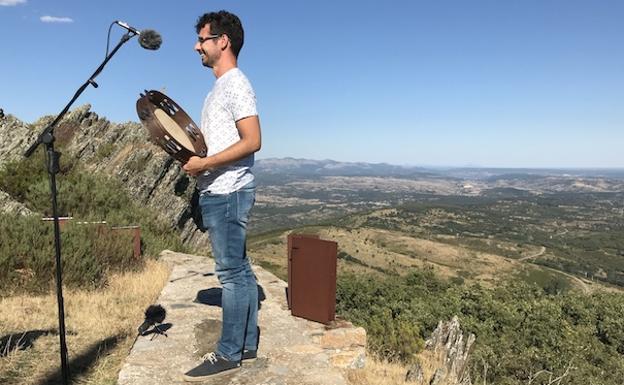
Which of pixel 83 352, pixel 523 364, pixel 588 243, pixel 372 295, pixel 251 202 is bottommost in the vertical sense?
pixel 588 243

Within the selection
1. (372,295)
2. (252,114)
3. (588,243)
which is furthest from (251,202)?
(588,243)

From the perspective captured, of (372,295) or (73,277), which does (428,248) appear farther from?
(73,277)

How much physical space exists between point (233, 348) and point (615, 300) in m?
24.3

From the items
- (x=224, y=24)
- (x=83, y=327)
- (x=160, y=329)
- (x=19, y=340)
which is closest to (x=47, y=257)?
(x=83, y=327)

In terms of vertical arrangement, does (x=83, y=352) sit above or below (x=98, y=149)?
below

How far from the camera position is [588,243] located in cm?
13175

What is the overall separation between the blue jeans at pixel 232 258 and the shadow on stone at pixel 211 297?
181 centimetres

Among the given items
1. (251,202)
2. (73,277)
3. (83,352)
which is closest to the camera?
(251,202)

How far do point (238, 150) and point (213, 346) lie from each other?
1764mm

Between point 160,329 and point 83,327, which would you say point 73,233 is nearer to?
point 83,327

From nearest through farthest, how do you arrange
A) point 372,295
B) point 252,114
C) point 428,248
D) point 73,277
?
1. point 252,114
2. point 73,277
3. point 372,295
4. point 428,248

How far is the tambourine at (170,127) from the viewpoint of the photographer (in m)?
2.96

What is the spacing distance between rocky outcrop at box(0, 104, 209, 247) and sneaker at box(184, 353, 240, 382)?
29.8 feet

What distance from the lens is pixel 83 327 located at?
4.80 m
